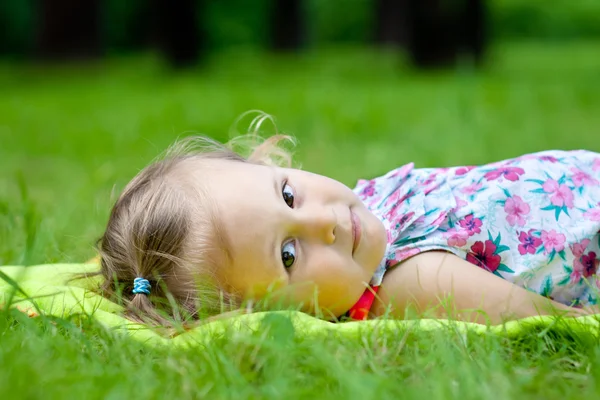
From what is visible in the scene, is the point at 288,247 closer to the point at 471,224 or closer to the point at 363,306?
the point at 363,306

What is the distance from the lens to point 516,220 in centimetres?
223

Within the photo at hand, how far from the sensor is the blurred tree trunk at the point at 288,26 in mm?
19953

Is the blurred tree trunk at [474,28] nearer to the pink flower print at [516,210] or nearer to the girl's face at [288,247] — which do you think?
the pink flower print at [516,210]

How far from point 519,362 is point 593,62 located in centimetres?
1197

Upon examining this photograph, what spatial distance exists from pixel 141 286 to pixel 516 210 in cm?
110

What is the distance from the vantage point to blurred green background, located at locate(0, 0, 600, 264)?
368 centimetres

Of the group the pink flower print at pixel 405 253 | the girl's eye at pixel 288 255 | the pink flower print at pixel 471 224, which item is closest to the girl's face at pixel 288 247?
the girl's eye at pixel 288 255

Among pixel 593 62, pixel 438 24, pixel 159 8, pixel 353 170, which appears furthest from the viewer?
pixel 159 8

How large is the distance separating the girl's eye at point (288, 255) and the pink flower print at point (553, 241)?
0.74 m

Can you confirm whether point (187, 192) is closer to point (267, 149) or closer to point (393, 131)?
point (267, 149)

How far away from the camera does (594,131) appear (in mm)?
5203

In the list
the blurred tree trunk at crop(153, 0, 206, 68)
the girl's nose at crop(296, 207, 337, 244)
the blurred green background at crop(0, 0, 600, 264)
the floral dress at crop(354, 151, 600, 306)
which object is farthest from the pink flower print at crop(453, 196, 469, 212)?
the blurred tree trunk at crop(153, 0, 206, 68)

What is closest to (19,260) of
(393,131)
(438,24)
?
(393,131)

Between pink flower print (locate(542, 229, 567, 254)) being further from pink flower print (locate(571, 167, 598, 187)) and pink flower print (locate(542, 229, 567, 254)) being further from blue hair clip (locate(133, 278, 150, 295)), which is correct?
blue hair clip (locate(133, 278, 150, 295))
